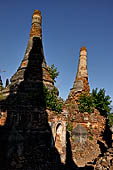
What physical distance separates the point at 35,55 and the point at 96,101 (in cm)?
960

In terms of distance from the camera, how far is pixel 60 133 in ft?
34.8

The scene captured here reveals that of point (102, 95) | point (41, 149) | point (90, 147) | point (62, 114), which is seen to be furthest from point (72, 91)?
point (41, 149)

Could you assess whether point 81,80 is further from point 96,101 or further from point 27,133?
point 27,133

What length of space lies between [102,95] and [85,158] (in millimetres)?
7497

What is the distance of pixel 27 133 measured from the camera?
917cm

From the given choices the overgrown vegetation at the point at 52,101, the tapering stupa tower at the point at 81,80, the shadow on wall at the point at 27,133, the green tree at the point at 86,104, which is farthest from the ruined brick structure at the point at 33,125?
the tapering stupa tower at the point at 81,80

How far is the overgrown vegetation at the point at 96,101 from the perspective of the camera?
17.6m

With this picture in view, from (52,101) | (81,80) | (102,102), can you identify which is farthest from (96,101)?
(52,101)

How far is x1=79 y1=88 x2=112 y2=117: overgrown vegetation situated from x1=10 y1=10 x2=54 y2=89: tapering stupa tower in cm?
673

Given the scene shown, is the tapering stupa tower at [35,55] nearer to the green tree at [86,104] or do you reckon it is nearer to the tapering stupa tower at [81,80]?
the green tree at [86,104]

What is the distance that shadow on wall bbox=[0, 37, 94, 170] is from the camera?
8.41 meters

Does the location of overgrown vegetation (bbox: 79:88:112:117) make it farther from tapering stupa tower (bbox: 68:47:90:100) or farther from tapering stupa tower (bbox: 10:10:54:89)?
Answer: tapering stupa tower (bbox: 10:10:54:89)

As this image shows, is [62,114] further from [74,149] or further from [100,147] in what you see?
[100,147]

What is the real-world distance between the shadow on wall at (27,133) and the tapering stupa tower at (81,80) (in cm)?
888
